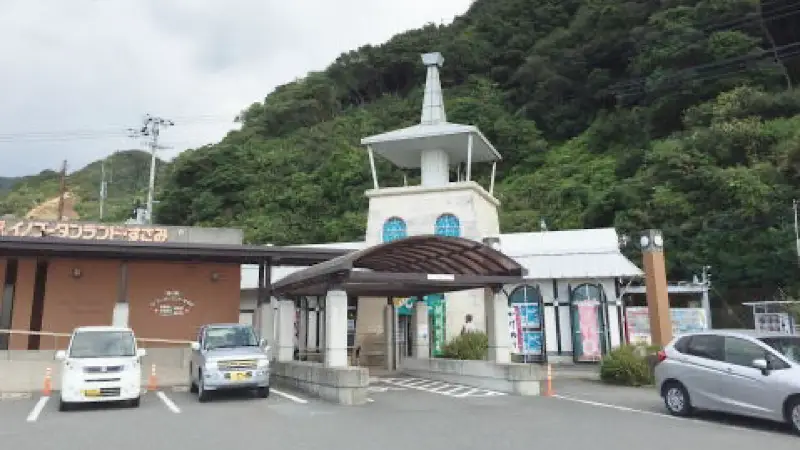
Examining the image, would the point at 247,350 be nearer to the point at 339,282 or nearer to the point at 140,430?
the point at 339,282

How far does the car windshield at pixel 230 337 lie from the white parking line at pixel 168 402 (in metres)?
1.49

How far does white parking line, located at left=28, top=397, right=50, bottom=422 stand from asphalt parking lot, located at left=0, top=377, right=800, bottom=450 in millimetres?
11

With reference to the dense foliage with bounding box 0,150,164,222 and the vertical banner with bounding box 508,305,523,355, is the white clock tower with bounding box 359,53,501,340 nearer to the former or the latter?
the vertical banner with bounding box 508,305,523,355

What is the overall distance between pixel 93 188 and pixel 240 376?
75.9 m

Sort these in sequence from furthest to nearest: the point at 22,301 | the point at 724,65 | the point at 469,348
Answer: the point at 724,65 < the point at 22,301 < the point at 469,348

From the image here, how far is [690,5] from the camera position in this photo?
43.3m

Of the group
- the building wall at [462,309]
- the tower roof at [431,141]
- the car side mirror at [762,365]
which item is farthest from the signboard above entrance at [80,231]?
the car side mirror at [762,365]

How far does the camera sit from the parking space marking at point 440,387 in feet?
46.1

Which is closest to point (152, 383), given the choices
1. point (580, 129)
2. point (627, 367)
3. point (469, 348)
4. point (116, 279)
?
point (116, 279)

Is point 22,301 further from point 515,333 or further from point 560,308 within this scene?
point 560,308

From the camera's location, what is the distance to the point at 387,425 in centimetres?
986

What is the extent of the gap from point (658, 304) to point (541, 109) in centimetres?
3530

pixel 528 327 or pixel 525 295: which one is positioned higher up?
pixel 525 295

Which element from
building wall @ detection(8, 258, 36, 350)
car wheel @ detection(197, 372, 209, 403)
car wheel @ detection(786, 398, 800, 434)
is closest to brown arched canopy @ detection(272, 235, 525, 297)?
car wheel @ detection(197, 372, 209, 403)
